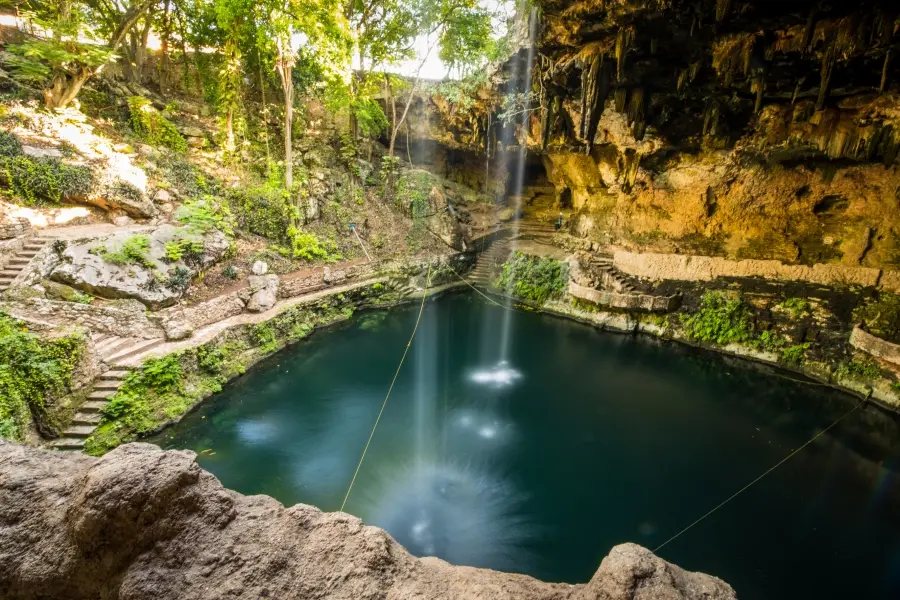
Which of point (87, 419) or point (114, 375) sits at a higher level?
point (114, 375)

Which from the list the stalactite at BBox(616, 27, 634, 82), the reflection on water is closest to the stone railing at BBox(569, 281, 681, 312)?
the stalactite at BBox(616, 27, 634, 82)

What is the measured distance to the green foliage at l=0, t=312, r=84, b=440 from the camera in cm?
536

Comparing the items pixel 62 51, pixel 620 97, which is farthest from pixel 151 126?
pixel 620 97

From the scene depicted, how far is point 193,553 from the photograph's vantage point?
2156mm

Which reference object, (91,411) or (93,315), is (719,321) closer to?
(91,411)

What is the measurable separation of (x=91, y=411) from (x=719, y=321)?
588 inches

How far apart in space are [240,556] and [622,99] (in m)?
11.3

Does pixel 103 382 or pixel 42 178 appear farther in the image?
pixel 42 178

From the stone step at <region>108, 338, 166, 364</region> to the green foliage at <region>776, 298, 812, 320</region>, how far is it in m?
15.5

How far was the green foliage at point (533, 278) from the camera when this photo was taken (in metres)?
14.3

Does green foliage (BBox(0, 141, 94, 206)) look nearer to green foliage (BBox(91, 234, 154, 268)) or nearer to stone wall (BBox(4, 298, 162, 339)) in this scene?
green foliage (BBox(91, 234, 154, 268))

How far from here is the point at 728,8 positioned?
261 inches

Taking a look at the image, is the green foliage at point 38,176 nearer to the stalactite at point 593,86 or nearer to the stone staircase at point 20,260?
the stone staircase at point 20,260

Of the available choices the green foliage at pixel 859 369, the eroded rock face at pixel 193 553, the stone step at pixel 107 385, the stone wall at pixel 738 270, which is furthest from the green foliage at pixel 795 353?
the stone step at pixel 107 385
